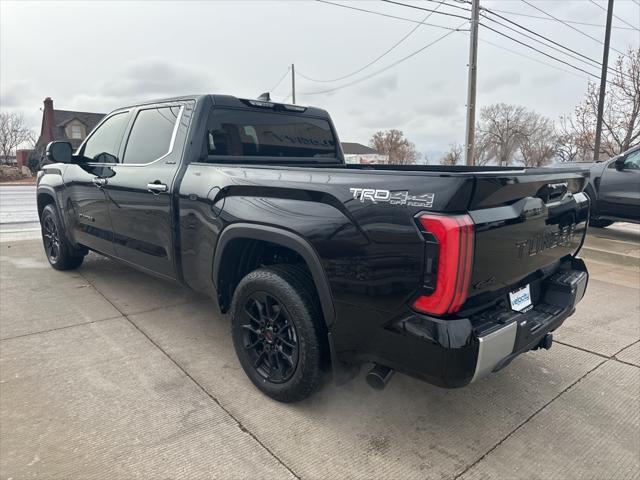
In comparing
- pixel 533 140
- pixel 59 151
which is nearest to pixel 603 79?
pixel 59 151

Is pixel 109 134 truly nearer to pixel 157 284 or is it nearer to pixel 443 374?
pixel 157 284

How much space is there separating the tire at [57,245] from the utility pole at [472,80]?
1222 centimetres

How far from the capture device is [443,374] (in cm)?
198

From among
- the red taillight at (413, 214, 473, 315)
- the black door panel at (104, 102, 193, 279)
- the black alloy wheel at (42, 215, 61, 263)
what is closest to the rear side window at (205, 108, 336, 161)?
the black door panel at (104, 102, 193, 279)

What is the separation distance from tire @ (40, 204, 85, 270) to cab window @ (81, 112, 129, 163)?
0.98 meters

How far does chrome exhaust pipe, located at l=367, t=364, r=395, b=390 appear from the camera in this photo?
2.25 metres

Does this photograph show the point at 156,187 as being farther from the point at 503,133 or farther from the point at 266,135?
the point at 503,133

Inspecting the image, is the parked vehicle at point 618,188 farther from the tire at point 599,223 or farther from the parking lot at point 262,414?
the parking lot at point 262,414

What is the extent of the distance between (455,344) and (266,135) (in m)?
2.53

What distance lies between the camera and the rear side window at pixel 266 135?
3.48 metres

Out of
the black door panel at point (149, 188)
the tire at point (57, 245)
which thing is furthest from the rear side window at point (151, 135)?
the tire at point (57, 245)

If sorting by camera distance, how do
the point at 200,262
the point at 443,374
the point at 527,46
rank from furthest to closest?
the point at 527,46 → the point at 200,262 → the point at 443,374

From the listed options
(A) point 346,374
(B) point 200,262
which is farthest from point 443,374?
(B) point 200,262

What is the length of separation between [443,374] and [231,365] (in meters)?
1.72
